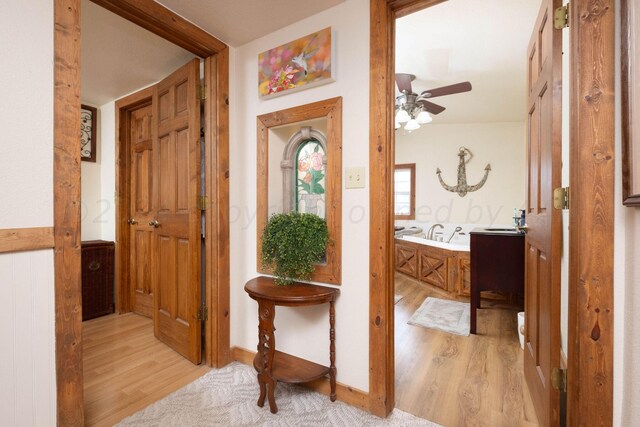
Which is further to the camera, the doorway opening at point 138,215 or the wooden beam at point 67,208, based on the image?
the doorway opening at point 138,215

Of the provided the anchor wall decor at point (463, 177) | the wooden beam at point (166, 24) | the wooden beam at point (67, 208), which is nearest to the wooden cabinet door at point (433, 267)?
the anchor wall decor at point (463, 177)

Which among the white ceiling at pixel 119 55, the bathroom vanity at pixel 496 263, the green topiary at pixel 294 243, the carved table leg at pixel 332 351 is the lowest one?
the carved table leg at pixel 332 351

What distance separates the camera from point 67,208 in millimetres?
1326

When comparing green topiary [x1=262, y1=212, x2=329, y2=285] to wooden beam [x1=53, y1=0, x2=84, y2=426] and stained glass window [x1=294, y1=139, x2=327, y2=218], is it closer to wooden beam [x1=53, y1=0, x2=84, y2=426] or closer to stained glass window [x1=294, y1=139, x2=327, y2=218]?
stained glass window [x1=294, y1=139, x2=327, y2=218]

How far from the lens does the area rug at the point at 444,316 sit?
2795mm

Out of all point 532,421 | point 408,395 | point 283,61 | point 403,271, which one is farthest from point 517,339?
point 283,61

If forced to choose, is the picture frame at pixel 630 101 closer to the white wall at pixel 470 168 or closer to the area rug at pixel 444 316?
the area rug at pixel 444 316

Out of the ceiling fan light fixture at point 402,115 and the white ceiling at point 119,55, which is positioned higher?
the white ceiling at point 119,55

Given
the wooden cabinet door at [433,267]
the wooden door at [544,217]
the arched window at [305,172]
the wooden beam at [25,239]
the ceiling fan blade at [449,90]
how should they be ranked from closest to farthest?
the wooden beam at [25,239]
the wooden door at [544,217]
the arched window at [305,172]
the ceiling fan blade at [449,90]
the wooden cabinet door at [433,267]

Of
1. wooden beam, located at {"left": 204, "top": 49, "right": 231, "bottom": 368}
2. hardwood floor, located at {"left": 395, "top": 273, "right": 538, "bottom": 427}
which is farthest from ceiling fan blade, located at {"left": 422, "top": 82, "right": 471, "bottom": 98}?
hardwood floor, located at {"left": 395, "top": 273, "right": 538, "bottom": 427}

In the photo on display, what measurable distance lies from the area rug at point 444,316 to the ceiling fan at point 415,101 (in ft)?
6.68

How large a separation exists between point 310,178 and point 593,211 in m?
1.41

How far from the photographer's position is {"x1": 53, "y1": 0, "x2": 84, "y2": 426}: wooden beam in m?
1.29

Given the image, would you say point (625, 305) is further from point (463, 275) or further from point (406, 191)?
point (406, 191)
